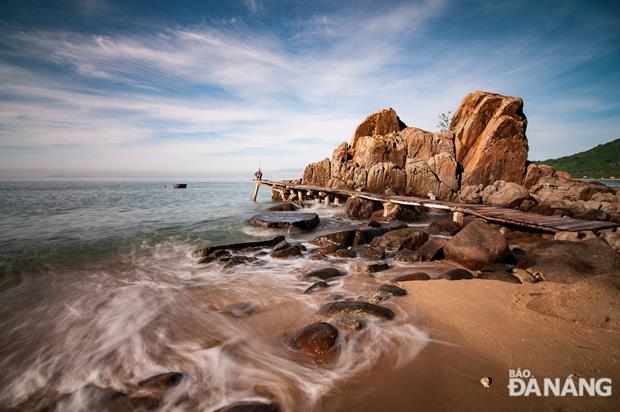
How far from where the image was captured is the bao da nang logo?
2.98 m

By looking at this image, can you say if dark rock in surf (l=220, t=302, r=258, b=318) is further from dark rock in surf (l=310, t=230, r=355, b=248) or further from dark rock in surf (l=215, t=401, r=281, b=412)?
dark rock in surf (l=310, t=230, r=355, b=248)

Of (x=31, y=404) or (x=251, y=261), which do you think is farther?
(x=251, y=261)

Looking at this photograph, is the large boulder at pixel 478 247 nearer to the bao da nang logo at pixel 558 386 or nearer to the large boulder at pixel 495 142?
the bao da nang logo at pixel 558 386

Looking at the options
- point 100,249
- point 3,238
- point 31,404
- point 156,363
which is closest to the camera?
point 31,404

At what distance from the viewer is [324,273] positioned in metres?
7.23

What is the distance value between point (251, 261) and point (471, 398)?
271 inches

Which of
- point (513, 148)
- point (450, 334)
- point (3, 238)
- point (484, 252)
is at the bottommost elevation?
point (3, 238)

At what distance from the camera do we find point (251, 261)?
885 centimetres

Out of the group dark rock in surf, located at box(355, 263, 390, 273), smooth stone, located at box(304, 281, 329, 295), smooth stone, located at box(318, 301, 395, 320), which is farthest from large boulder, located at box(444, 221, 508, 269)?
smooth stone, located at box(304, 281, 329, 295)

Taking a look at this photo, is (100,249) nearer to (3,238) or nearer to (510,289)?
(3,238)

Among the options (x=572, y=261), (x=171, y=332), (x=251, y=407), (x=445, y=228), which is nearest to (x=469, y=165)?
(x=445, y=228)

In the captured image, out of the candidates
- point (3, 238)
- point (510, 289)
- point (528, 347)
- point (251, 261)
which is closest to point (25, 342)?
point (251, 261)

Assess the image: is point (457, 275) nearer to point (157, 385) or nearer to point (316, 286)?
point (316, 286)

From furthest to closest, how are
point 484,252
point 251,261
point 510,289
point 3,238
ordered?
point 3,238
point 251,261
point 484,252
point 510,289
